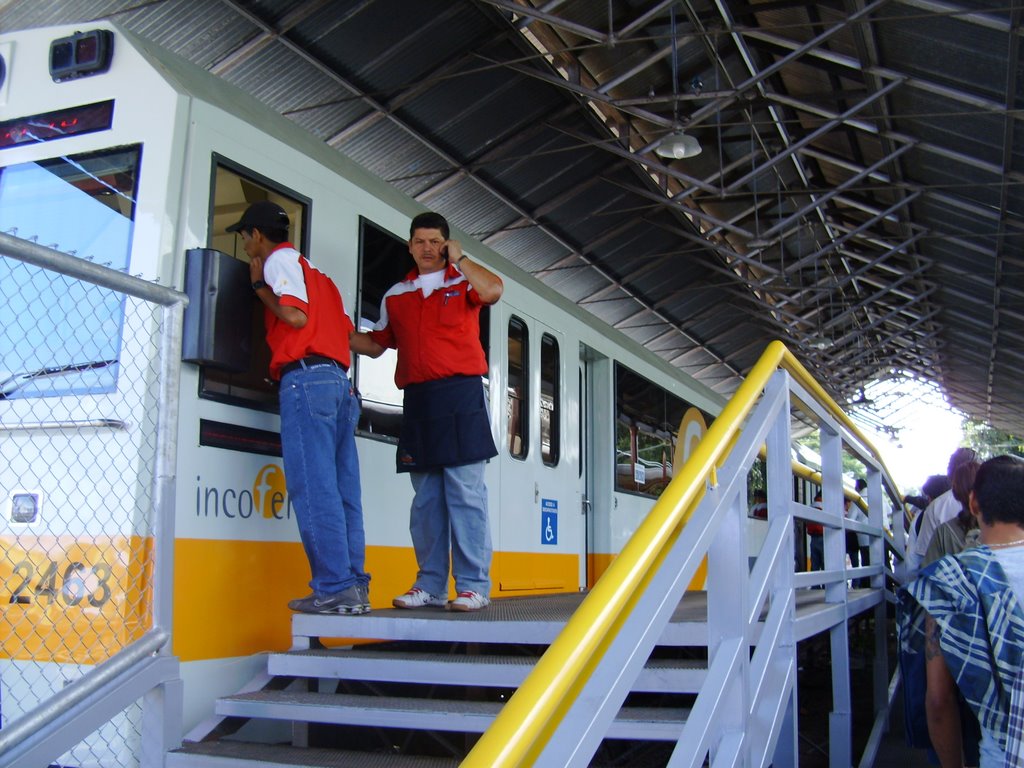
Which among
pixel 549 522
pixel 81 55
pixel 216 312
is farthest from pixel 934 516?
pixel 81 55

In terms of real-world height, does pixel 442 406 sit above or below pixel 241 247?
below

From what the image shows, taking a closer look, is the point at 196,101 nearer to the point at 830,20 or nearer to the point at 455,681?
the point at 455,681

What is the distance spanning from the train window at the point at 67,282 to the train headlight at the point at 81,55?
12.7 inches

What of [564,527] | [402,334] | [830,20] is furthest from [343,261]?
[830,20]

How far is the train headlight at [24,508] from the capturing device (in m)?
3.24

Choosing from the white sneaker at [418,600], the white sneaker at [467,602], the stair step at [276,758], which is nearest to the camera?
the stair step at [276,758]

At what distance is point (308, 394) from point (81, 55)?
152 cm

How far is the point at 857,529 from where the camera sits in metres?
4.88

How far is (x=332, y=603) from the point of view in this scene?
351 centimetres

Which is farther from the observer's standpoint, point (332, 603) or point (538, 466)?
point (538, 466)

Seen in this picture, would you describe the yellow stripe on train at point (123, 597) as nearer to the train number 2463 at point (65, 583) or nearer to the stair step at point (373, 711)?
the train number 2463 at point (65, 583)

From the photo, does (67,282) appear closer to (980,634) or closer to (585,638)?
(585,638)

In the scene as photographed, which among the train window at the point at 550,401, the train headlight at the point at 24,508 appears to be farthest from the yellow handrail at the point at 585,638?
the train window at the point at 550,401

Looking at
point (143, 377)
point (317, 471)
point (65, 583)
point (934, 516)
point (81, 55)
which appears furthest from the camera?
point (934, 516)
